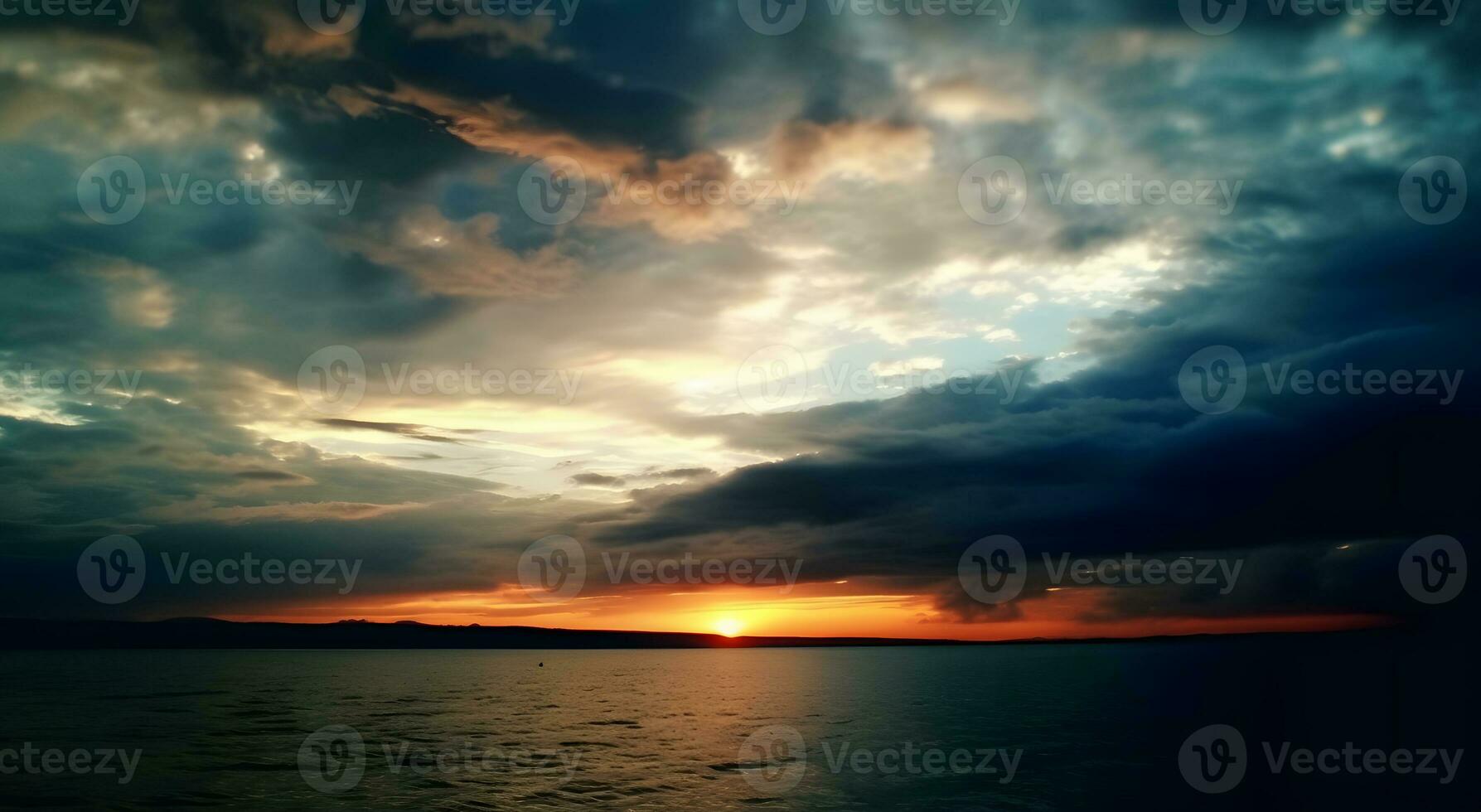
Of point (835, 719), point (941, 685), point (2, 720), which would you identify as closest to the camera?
point (2, 720)

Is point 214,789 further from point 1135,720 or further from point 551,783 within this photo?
point 1135,720

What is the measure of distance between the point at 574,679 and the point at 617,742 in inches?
5452

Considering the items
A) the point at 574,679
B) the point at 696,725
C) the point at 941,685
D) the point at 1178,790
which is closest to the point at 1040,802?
the point at 1178,790

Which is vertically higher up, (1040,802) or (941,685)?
(1040,802)

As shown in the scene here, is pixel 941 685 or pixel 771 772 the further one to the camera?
pixel 941 685

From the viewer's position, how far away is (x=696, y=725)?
275ft

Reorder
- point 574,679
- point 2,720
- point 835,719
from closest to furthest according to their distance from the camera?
point 2,720 < point 835,719 < point 574,679

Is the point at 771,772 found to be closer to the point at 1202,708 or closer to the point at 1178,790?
the point at 1178,790

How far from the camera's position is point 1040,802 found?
44312mm

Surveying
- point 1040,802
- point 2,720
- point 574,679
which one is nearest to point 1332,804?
point 1040,802

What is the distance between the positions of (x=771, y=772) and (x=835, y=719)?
39.6 metres

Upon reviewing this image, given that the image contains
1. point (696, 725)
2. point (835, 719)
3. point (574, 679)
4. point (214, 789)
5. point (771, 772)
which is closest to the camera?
point (214, 789)

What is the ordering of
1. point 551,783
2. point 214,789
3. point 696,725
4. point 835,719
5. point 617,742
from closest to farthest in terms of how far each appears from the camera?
point 214,789 < point 551,783 < point 617,742 < point 696,725 < point 835,719

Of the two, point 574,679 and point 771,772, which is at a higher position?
point 771,772
